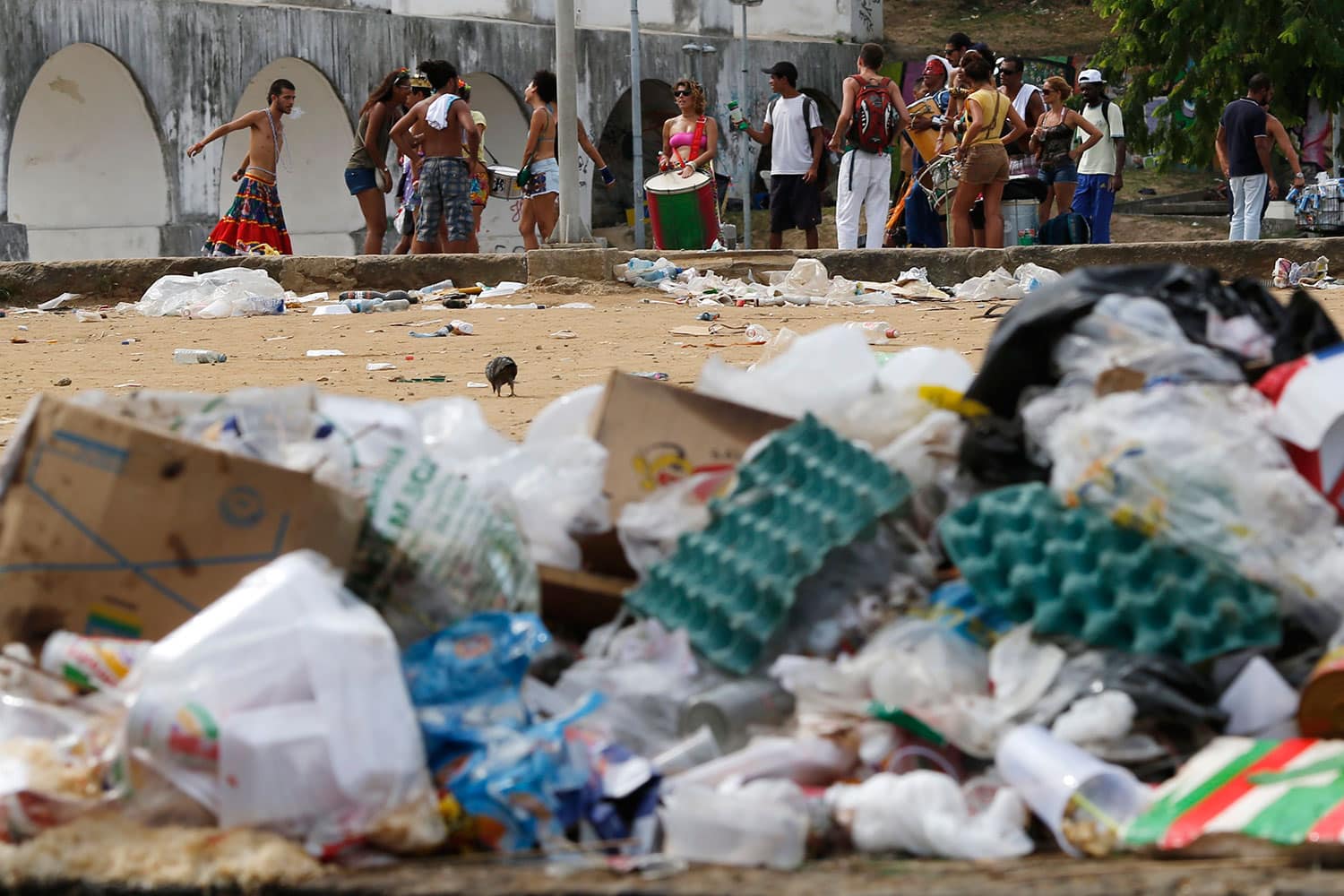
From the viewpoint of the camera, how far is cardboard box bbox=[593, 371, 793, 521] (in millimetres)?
2391

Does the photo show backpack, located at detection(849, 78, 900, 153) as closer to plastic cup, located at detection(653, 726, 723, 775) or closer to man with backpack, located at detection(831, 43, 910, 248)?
man with backpack, located at detection(831, 43, 910, 248)

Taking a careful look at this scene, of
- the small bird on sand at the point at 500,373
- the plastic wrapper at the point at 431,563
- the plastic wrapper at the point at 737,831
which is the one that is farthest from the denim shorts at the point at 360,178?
the plastic wrapper at the point at 737,831

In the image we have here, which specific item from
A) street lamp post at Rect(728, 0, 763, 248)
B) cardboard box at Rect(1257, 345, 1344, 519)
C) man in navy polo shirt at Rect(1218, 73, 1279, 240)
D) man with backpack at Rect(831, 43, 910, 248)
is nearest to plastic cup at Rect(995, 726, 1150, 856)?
cardboard box at Rect(1257, 345, 1344, 519)

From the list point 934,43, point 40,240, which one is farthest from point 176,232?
point 934,43

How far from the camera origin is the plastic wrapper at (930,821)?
1.72 m

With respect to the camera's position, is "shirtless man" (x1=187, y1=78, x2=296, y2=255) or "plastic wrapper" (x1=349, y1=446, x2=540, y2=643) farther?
"shirtless man" (x1=187, y1=78, x2=296, y2=255)

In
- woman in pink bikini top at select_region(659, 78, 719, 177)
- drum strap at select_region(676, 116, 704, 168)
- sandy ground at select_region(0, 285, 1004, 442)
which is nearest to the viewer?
sandy ground at select_region(0, 285, 1004, 442)

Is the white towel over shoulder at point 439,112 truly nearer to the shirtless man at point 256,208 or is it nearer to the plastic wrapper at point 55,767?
the shirtless man at point 256,208

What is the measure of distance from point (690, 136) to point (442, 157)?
1913 millimetres

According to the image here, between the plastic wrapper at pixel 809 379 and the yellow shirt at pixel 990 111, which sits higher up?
the yellow shirt at pixel 990 111

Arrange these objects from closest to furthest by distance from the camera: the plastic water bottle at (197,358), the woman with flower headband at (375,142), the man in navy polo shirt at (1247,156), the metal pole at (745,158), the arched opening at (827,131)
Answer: the plastic water bottle at (197,358) → the woman with flower headband at (375,142) → the man in navy polo shirt at (1247,156) → the metal pole at (745,158) → the arched opening at (827,131)

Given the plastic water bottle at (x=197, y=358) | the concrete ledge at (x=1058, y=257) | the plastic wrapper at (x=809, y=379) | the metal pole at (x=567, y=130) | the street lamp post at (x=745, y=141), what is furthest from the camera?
the street lamp post at (x=745, y=141)

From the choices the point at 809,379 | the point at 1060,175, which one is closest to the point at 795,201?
the point at 1060,175

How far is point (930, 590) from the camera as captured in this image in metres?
2.14
